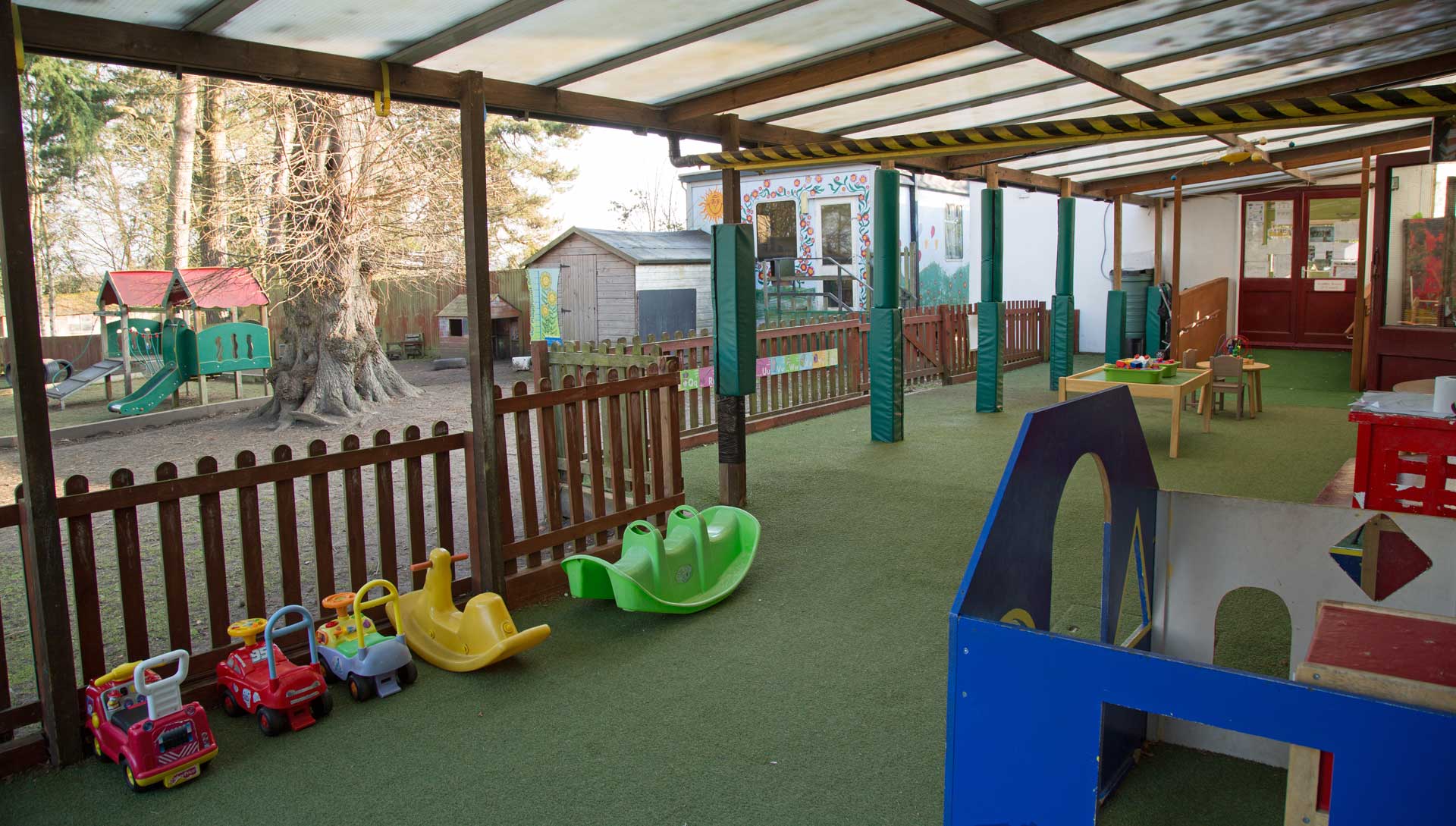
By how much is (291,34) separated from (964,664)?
171 inches

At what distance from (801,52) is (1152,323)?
14.0 metres

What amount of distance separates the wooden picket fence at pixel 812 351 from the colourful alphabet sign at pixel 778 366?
35mm

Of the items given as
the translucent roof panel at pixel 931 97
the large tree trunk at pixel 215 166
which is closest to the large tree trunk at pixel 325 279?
the large tree trunk at pixel 215 166

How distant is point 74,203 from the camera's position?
23859mm

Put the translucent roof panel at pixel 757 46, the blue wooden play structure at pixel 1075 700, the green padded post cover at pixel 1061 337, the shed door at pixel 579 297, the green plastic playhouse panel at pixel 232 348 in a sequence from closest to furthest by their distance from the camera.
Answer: the blue wooden play structure at pixel 1075 700 → the translucent roof panel at pixel 757 46 → the green padded post cover at pixel 1061 337 → the green plastic playhouse panel at pixel 232 348 → the shed door at pixel 579 297

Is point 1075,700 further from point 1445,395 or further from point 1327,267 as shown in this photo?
point 1327,267

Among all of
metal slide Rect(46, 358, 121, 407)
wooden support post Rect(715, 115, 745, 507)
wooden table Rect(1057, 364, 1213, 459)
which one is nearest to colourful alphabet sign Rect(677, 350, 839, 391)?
wooden support post Rect(715, 115, 745, 507)

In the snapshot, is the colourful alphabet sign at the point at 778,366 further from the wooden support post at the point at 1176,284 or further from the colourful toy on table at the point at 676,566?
the wooden support post at the point at 1176,284

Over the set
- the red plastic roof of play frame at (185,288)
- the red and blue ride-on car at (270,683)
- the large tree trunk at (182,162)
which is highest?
the large tree trunk at (182,162)

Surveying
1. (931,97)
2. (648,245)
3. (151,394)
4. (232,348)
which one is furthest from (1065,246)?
(151,394)

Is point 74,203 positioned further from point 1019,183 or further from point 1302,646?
point 1302,646

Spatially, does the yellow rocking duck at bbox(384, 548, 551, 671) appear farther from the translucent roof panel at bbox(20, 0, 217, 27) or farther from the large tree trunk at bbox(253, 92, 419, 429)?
the large tree trunk at bbox(253, 92, 419, 429)

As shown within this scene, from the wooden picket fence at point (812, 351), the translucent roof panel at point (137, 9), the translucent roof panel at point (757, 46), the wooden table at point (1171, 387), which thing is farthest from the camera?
the wooden table at point (1171, 387)

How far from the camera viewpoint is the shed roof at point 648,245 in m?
20.6
